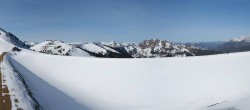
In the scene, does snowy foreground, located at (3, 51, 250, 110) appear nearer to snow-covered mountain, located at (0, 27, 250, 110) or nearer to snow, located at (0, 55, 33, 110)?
snow-covered mountain, located at (0, 27, 250, 110)

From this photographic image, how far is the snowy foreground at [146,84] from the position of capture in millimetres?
31109

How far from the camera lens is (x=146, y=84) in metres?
41.2

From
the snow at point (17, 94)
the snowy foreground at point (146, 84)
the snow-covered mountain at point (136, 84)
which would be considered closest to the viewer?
the snow at point (17, 94)

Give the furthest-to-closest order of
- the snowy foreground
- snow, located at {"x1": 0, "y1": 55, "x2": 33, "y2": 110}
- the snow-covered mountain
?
the snowy foreground → the snow-covered mountain → snow, located at {"x1": 0, "y1": 55, "x2": 33, "y2": 110}

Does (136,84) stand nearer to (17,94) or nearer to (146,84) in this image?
(146,84)

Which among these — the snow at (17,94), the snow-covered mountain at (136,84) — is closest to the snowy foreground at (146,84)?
the snow-covered mountain at (136,84)

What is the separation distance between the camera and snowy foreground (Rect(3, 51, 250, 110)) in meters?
31.1

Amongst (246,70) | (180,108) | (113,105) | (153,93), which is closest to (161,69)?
(153,93)

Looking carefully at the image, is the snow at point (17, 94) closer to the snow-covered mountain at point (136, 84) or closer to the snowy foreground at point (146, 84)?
the snow-covered mountain at point (136, 84)

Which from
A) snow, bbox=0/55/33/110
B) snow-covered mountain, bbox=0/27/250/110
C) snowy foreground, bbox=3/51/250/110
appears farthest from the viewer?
snowy foreground, bbox=3/51/250/110

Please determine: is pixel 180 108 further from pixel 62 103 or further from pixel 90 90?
pixel 90 90

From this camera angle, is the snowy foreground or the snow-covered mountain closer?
the snow-covered mountain

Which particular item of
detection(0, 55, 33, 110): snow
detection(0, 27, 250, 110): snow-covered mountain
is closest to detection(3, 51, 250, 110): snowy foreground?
detection(0, 27, 250, 110): snow-covered mountain

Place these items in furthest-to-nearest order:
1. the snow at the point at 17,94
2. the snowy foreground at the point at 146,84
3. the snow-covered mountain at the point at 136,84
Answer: the snowy foreground at the point at 146,84 < the snow-covered mountain at the point at 136,84 < the snow at the point at 17,94
